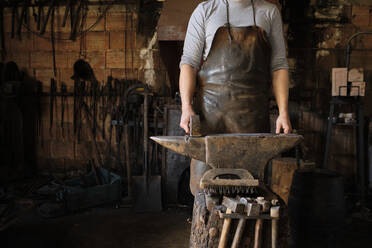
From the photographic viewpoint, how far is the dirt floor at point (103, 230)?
281 centimetres

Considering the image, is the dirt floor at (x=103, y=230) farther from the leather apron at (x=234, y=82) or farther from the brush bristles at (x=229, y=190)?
the brush bristles at (x=229, y=190)

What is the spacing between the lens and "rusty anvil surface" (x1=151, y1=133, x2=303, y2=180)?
53.5 inches

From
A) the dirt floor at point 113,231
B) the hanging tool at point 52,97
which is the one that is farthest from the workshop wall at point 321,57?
the hanging tool at point 52,97

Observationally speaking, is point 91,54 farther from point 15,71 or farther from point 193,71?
point 193,71

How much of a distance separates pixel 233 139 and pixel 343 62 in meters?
4.00

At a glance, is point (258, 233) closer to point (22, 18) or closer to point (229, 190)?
point (229, 190)

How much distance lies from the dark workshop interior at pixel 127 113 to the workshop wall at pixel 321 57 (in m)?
0.02

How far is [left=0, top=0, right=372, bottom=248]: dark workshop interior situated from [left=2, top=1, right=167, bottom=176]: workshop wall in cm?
2

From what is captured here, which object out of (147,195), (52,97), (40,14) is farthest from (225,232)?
(40,14)

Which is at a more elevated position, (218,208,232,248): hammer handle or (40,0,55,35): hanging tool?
(40,0,55,35): hanging tool

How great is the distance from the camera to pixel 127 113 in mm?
4230

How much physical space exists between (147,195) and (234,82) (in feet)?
8.25

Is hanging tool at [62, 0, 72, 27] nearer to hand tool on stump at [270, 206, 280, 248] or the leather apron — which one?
the leather apron

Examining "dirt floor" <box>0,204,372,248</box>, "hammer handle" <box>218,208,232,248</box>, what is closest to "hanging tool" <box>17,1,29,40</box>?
"dirt floor" <box>0,204,372,248</box>
